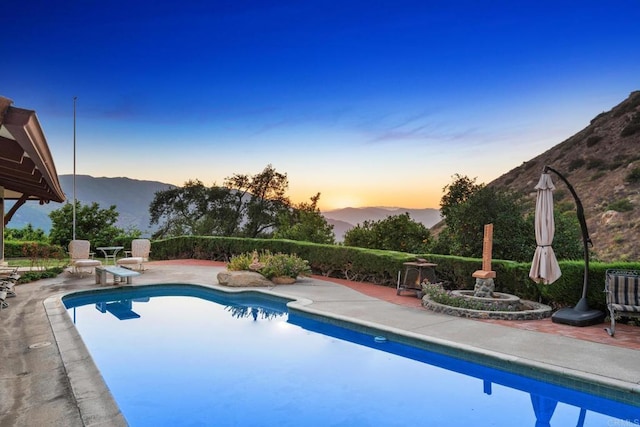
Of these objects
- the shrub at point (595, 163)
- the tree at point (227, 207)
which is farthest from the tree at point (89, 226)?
the shrub at point (595, 163)

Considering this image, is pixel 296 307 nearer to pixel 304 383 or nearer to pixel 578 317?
pixel 304 383

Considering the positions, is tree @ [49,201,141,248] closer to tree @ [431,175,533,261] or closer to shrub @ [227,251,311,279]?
shrub @ [227,251,311,279]

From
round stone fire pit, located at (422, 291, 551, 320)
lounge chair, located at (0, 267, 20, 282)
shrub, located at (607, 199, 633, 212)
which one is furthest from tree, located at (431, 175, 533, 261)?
shrub, located at (607, 199, 633, 212)

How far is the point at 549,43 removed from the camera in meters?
16.0

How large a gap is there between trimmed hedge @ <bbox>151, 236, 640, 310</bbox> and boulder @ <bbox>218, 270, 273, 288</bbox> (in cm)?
276

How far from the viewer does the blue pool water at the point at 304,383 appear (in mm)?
4547

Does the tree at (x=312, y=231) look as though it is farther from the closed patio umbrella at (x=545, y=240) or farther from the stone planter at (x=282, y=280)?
the closed patio umbrella at (x=545, y=240)

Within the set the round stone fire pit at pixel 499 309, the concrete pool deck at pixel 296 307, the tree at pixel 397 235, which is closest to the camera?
the concrete pool deck at pixel 296 307

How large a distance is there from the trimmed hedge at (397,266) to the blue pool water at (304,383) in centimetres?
364

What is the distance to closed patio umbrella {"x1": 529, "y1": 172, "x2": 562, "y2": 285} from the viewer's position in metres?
7.77

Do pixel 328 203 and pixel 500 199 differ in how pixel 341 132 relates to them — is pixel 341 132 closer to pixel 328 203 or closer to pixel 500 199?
pixel 328 203

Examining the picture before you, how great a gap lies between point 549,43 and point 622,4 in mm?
3418

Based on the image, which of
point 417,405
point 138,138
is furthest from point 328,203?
point 417,405

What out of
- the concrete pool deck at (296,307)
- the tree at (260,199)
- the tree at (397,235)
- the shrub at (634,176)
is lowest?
the concrete pool deck at (296,307)
